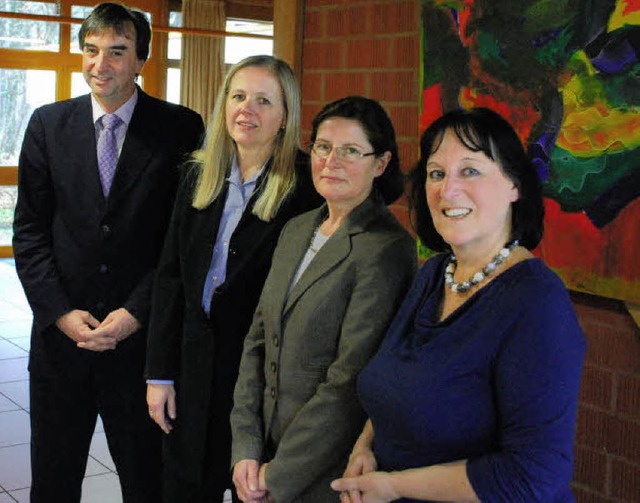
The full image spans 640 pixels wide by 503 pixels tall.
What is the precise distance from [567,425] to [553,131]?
50.7 inches

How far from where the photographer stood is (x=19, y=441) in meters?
4.47

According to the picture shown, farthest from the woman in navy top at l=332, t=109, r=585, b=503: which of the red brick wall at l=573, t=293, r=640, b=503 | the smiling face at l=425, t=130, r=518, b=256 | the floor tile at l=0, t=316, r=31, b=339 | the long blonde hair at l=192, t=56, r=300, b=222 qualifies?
the floor tile at l=0, t=316, r=31, b=339

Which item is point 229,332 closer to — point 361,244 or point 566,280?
point 361,244

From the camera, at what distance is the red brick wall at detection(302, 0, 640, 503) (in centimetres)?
252

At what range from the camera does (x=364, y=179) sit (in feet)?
6.89

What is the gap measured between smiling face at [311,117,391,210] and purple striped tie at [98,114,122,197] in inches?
41.2

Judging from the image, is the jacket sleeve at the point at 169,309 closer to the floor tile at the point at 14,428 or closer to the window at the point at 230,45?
the floor tile at the point at 14,428

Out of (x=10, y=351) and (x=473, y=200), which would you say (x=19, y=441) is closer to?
(x=10, y=351)

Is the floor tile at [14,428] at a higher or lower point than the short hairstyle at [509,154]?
lower

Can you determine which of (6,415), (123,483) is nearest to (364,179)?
(123,483)

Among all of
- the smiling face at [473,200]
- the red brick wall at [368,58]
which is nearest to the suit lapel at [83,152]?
the red brick wall at [368,58]

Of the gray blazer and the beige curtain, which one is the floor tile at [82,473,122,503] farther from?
the beige curtain

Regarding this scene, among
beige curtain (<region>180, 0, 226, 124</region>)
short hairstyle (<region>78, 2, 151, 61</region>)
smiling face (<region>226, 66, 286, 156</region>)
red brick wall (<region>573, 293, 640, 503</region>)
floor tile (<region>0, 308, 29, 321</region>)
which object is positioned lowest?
floor tile (<region>0, 308, 29, 321</region>)

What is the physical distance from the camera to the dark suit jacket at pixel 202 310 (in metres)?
2.47
